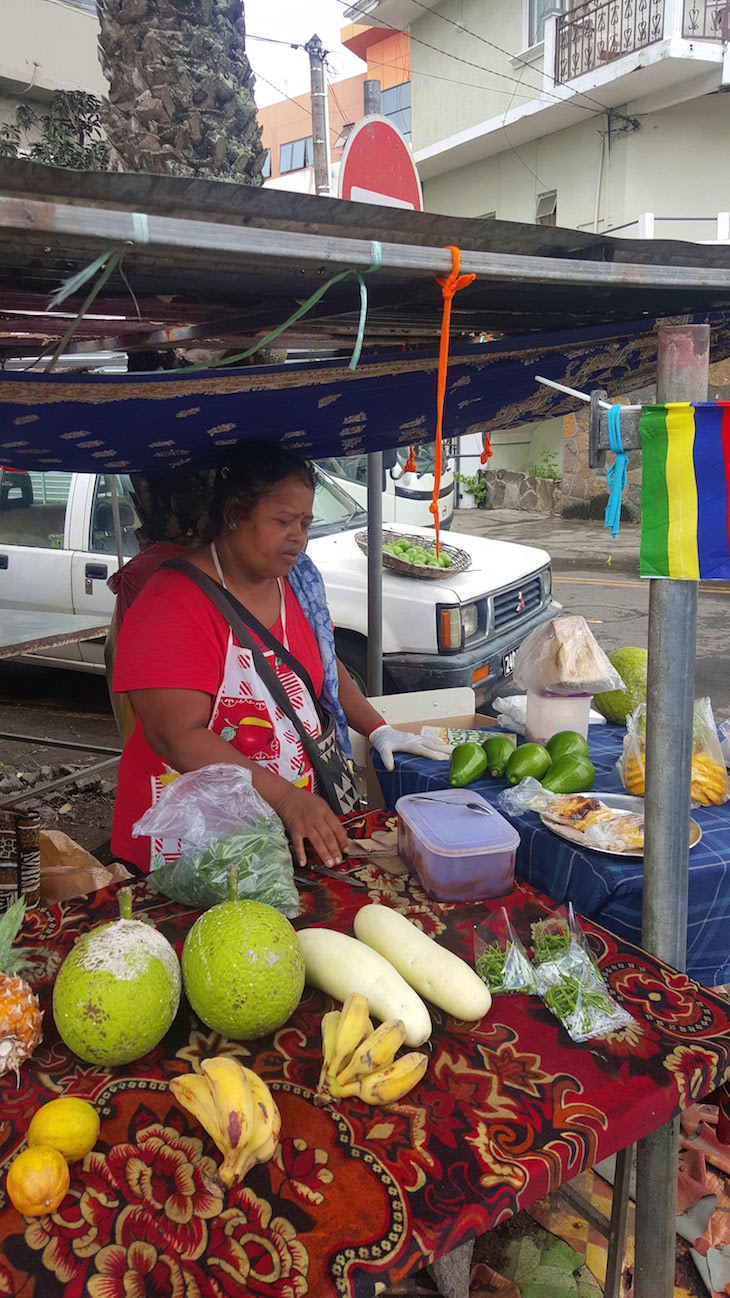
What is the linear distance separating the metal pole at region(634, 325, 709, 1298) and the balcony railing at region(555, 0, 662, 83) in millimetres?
16533

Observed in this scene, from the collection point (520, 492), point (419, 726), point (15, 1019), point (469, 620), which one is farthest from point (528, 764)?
point (520, 492)

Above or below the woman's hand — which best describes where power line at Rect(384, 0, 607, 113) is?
above

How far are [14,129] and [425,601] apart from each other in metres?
7.86

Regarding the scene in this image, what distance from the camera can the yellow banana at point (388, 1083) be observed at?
1394 mm

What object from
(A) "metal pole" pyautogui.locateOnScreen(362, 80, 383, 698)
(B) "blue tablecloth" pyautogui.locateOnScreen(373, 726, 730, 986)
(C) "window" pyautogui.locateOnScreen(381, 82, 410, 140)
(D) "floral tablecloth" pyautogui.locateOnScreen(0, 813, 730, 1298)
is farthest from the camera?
(C) "window" pyautogui.locateOnScreen(381, 82, 410, 140)

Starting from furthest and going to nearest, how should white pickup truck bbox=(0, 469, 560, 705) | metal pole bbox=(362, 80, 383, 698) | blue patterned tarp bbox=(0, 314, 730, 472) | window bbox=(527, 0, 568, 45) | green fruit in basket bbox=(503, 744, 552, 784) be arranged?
window bbox=(527, 0, 568, 45) < white pickup truck bbox=(0, 469, 560, 705) < metal pole bbox=(362, 80, 383, 698) < green fruit in basket bbox=(503, 744, 552, 784) < blue patterned tarp bbox=(0, 314, 730, 472)

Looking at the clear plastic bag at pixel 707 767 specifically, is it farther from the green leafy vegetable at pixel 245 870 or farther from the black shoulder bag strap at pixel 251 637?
the green leafy vegetable at pixel 245 870

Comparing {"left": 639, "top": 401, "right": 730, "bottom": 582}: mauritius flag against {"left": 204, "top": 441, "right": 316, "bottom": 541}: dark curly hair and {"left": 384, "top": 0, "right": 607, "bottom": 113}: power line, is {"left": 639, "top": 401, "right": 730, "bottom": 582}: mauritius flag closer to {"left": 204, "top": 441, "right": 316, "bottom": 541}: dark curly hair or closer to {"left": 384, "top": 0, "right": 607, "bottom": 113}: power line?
{"left": 204, "top": 441, "right": 316, "bottom": 541}: dark curly hair

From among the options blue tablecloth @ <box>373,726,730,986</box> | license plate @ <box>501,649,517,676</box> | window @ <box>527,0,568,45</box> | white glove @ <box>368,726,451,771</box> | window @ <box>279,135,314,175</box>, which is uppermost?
window @ <box>279,135,314,175</box>

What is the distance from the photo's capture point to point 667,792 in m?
1.93

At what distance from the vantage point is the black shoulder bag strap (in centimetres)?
257

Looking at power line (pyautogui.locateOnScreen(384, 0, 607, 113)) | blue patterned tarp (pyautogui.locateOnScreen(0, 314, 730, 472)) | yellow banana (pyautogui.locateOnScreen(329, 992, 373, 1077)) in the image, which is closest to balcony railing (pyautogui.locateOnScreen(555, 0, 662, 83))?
power line (pyautogui.locateOnScreen(384, 0, 607, 113))

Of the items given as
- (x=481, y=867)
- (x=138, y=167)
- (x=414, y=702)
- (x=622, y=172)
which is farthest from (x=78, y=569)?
(x=622, y=172)

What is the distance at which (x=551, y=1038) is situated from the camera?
1569 millimetres
